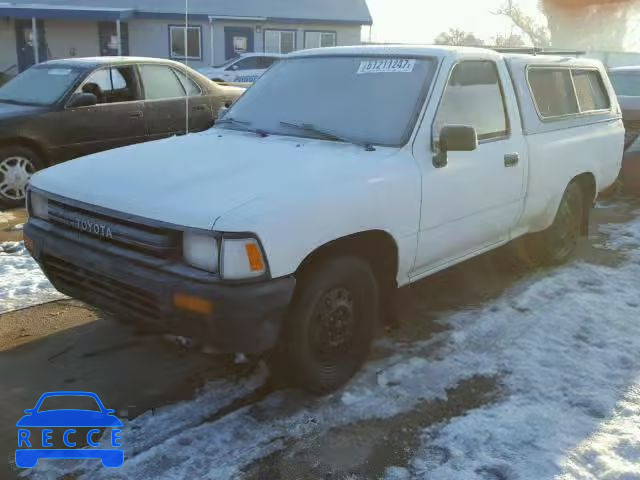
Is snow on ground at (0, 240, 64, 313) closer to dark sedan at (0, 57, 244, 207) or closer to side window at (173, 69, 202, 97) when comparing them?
dark sedan at (0, 57, 244, 207)

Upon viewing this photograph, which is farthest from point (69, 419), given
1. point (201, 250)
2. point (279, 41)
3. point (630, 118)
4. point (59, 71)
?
point (279, 41)

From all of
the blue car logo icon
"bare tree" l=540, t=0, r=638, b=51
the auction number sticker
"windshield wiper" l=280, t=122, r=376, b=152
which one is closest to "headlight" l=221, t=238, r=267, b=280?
the blue car logo icon

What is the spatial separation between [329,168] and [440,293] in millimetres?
2139

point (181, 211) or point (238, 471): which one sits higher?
point (181, 211)

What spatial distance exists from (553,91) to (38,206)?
13.0 feet

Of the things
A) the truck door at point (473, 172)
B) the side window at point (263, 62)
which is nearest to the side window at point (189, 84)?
the truck door at point (473, 172)

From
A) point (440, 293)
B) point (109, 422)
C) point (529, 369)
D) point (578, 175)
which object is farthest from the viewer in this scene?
point (578, 175)

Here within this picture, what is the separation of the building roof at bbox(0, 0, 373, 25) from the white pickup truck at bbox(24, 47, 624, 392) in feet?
66.4

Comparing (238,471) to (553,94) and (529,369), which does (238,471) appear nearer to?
(529,369)

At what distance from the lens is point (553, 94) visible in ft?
17.8

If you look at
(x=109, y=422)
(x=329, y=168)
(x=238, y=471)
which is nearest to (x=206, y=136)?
(x=329, y=168)

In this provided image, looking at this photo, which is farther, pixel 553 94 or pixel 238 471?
pixel 553 94

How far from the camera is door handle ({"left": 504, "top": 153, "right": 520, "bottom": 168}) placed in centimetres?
465

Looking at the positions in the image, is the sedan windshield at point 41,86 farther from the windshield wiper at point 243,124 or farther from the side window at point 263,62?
the side window at point 263,62
